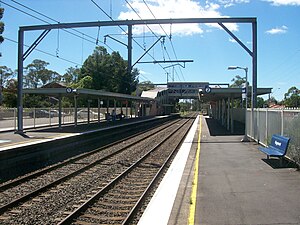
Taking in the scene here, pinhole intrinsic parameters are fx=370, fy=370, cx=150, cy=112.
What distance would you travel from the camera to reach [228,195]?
7531 mm

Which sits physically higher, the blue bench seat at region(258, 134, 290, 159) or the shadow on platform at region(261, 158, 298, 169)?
the blue bench seat at region(258, 134, 290, 159)

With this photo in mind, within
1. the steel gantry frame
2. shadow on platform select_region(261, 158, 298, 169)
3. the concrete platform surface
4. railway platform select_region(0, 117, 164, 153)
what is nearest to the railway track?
the concrete platform surface

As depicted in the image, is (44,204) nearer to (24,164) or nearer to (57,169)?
(57,169)

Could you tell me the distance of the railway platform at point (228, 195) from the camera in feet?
19.9

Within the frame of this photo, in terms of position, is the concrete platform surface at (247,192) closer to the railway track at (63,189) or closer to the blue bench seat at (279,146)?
the blue bench seat at (279,146)

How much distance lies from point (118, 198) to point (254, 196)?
2974 mm

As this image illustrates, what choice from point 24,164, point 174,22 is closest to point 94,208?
point 24,164

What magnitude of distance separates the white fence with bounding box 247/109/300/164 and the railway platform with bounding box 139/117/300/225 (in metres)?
0.67

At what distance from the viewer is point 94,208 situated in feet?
24.3

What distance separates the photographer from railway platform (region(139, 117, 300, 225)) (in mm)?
6062

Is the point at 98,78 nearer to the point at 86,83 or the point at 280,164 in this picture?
the point at 86,83

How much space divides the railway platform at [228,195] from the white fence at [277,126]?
667 mm

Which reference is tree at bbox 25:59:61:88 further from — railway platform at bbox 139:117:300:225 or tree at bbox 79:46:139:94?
railway platform at bbox 139:117:300:225

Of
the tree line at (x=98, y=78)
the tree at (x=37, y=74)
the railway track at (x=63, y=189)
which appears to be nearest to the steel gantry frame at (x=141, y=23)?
the railway track at (x=63, y=189)
